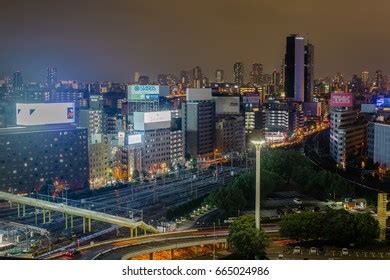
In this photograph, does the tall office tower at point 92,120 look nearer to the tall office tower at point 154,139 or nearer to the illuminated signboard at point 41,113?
the tall office tower at point 154,139

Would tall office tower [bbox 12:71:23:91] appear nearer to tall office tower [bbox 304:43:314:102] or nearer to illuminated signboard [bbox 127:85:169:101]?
illuminated signboard [bbox 127:85:169:101]

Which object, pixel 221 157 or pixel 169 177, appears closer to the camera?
pixel 169 177

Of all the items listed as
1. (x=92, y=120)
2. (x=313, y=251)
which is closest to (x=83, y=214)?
(x=313, y=251)

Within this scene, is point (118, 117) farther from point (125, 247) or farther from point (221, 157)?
point (125, 247)

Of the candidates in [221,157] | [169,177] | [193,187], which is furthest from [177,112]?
[193,187]

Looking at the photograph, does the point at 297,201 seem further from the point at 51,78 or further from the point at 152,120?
the point at 51,78
